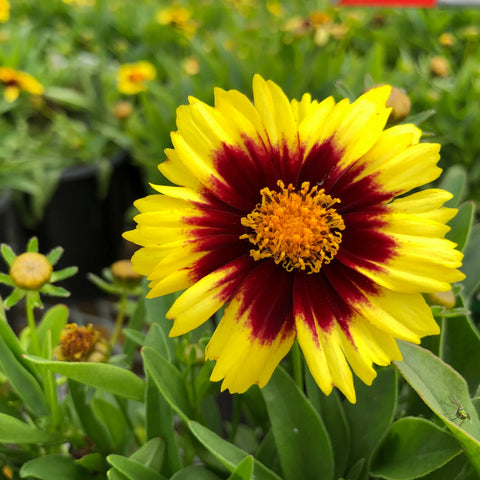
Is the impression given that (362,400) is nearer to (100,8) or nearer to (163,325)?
(163,325)

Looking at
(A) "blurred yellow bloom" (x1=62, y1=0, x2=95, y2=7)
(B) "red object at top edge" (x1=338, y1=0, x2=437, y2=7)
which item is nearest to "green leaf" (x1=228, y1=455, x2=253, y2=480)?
(B) "red object at top edge" (x1=338, y1=0, x2=437, y2=7)

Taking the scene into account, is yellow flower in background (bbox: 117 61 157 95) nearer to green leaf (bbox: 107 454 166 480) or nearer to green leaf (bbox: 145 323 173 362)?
green leaf (bbox: 145 323 173 362)

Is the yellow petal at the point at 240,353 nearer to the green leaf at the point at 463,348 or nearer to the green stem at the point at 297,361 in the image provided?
the green stem at the point at 297,361

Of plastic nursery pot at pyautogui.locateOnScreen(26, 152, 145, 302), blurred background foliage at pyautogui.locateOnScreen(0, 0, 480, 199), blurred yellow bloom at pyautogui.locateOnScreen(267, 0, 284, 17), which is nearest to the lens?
blurred background foliage at pyautogui.locateOnScreen(0, 0, 480, 199)

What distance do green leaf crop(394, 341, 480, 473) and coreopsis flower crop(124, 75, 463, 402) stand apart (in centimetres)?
4

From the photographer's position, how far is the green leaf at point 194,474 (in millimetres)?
581

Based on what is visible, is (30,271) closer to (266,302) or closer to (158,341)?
(158,341)

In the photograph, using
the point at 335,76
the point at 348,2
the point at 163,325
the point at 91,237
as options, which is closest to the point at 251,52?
the point at 335,76

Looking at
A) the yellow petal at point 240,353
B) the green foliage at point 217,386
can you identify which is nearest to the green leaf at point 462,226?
the green foliage at point 217,386

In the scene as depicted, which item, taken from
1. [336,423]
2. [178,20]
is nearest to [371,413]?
[336,423]

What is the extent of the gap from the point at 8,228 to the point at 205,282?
4.10ft

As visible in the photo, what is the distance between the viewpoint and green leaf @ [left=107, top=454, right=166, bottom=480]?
1.75ft

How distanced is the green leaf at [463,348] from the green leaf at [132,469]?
12.6 inches

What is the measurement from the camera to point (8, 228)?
1584mm
